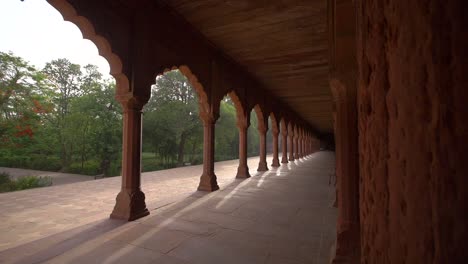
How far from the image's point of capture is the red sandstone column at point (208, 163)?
5945 mm

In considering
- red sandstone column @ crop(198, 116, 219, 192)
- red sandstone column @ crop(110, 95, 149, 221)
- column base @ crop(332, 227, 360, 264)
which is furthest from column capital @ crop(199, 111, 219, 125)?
column base @ crop(332, 227, 360, 264)

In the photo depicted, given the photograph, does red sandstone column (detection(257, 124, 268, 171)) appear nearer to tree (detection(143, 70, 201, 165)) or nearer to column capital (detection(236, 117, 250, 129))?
column capital (detection(236, 117, 250, 129))

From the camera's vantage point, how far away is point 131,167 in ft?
12.9

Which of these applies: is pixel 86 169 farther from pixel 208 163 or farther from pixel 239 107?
pixel 208 163

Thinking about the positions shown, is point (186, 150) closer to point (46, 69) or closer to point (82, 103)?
point (82, 103)

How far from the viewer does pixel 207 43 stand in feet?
18.9

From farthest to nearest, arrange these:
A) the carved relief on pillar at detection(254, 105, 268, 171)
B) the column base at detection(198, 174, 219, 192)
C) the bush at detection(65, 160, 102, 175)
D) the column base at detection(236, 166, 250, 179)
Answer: the bush at detection(65, 160, 102, 175), the carved relief on pillar at detection(254, 105, 268, 171), the column base at detection(236, 166, 250, 179), the column base at detection(198, 174, 219, 192)

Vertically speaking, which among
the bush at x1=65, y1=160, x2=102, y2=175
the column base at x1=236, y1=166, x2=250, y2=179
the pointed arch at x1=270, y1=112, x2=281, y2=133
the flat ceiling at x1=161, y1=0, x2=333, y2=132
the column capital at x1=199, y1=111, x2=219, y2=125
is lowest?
the bush at x1=65, y1=160, x2=102, y2=175

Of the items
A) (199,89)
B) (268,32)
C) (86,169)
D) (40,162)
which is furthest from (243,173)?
(40,162)

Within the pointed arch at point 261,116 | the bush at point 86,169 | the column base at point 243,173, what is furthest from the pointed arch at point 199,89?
the bush at point 86,169

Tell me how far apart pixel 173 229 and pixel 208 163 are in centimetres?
286

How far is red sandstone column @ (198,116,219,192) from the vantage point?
5.95 metres

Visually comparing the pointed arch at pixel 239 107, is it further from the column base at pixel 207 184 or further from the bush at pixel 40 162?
the bush at pixel 40 162

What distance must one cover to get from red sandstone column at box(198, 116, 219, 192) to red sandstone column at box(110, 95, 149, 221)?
7.05ft
